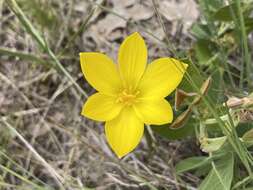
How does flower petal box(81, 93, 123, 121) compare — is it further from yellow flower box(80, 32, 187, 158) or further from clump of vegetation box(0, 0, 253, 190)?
clump of vegetation box(0, 0, 253, 190)

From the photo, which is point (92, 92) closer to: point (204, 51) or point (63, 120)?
point (63, 120)

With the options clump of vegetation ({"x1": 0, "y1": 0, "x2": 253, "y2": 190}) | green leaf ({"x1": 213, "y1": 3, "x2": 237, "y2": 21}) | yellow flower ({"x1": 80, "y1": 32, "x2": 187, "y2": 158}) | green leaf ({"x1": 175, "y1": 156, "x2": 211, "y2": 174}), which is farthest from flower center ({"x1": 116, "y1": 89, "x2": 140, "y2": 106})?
Result: green leaf ({"x1": 213, "y1": 3, "x2": 237, "y2": 21})

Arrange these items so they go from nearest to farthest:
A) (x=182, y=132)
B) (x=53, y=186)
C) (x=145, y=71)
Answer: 1. (x=145, y=71)
2. (x=182, y=132)
3. (x=53, y=186)

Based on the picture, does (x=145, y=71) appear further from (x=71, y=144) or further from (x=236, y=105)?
(x=71, y=144)

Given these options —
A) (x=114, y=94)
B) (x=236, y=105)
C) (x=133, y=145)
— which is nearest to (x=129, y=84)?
(x=114, y=94)

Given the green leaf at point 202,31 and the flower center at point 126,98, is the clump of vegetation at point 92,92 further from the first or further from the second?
the flower center at point 126,98

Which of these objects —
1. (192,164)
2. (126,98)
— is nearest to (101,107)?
(126,98)
